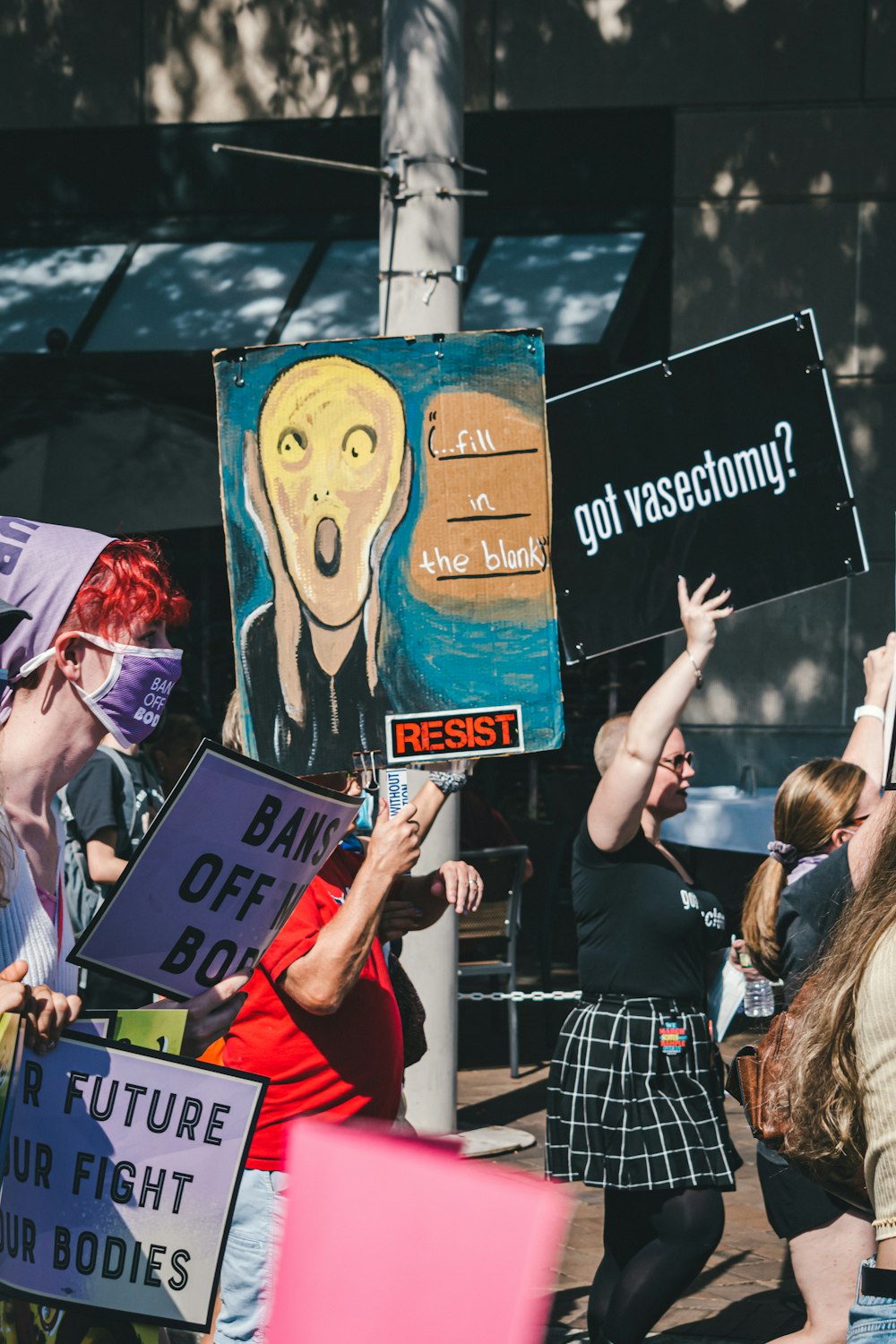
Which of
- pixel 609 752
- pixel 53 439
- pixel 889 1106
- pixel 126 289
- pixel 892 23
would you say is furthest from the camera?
pixel 126 289

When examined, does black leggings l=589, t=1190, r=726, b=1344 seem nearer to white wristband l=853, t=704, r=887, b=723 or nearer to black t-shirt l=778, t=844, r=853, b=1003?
black t-shirt l=778, t=844, r=853, b=1003

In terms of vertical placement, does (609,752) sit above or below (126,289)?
below

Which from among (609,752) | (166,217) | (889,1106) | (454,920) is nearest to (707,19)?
(166,217)

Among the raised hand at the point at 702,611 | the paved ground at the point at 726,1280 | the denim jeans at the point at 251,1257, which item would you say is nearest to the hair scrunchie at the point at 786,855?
the raised hand at the point at 702,611

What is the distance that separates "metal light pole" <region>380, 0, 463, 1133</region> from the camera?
6586 millimetres

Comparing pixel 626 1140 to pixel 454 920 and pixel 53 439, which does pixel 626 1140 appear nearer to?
pixel 454 920

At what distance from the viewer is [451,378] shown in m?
3.81

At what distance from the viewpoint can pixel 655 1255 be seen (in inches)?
168

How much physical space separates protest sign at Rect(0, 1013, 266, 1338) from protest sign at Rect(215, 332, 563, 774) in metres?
1.19

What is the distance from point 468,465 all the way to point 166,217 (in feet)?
28.6

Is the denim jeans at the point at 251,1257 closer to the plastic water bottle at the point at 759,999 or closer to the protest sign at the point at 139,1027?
the protest sign at the point at 139,1027

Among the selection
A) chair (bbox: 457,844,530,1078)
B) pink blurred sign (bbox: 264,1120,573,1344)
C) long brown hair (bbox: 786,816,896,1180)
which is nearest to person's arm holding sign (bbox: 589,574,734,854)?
long brown hair (bbox: 786,816,896,1180)

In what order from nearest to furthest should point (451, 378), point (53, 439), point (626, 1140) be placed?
point (451, 378), point (626, 1140), point (53, 439)

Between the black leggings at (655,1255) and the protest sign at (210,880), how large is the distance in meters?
1.71
